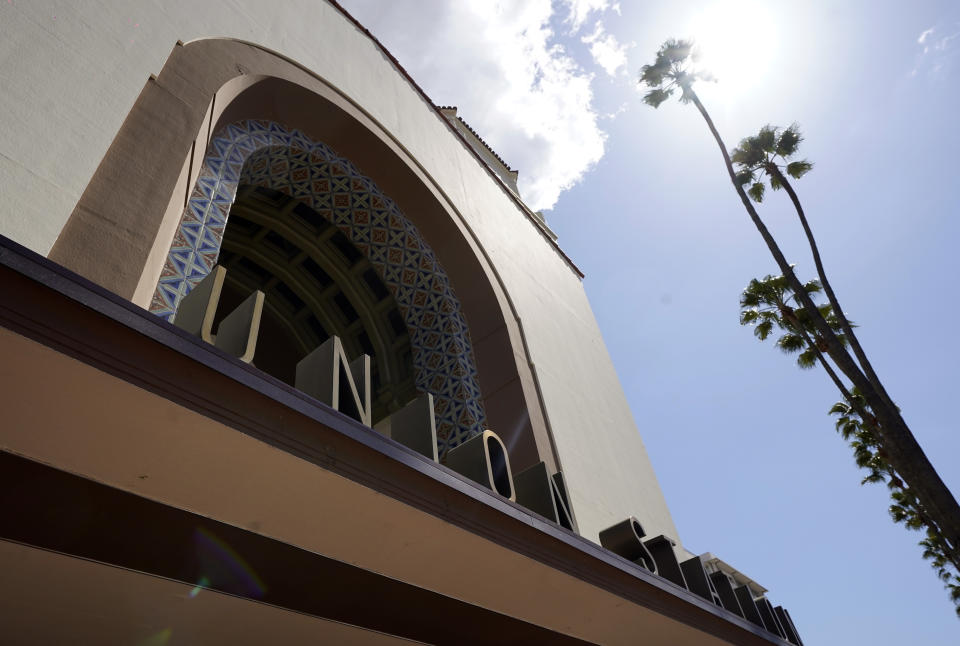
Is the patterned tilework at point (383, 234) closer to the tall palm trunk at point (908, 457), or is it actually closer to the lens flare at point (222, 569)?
the lens flare at point (222, 569)

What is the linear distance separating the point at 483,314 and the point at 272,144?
2762mm

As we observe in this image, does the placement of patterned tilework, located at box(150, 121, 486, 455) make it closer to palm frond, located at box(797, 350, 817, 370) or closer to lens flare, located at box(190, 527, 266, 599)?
lens flare, located at box(190, 527, 266, 599)

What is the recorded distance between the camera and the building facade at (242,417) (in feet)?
6.35

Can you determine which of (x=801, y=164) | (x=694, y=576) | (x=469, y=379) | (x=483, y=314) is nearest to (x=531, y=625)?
(x=694, y=576)

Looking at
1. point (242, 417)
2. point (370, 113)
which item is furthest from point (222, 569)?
point (370, 113)

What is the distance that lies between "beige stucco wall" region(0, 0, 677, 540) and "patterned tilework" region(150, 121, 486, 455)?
2.40ft

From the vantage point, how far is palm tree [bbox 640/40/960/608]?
27.5ft

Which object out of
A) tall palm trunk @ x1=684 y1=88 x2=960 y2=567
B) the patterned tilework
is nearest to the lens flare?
the patterned tilework

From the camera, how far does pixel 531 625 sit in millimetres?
3389

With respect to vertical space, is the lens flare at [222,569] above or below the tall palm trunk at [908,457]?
below

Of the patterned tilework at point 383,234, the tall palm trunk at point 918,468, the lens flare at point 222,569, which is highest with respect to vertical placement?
the patterned tilework at point 383,234

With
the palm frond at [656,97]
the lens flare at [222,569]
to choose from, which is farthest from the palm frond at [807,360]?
the lens flare at [222,569]

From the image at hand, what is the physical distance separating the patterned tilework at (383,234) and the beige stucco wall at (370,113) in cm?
73

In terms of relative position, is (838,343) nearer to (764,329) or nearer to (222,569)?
(764,329)
